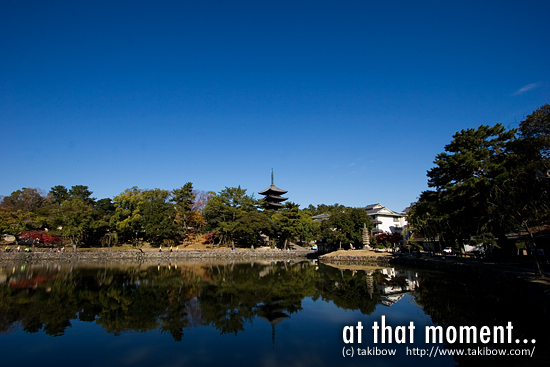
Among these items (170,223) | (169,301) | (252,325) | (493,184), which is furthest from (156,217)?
(493,184)

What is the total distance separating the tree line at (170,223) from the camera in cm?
4038

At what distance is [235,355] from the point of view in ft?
23.6

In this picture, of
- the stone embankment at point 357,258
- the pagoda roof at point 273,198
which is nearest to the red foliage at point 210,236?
the pagoda roof at point 273,198

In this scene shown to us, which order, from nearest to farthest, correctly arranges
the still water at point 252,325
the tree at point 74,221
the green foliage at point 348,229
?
the still water at point 252,325
the green foliage at point 348,229
the tree at point 74,221

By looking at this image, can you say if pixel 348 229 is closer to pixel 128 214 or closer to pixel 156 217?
pixel 156 217

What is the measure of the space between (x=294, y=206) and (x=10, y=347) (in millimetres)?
39593

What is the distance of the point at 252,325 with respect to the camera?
962 centimetres

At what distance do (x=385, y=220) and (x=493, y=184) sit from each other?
42.4 meters

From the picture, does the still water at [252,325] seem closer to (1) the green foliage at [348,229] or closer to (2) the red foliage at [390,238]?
(1) the green foliage at [348,229]

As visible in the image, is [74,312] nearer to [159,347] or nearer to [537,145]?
[159,347]

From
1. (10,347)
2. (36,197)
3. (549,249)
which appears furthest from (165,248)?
(549,249)

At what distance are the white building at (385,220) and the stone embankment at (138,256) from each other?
62.1 feet

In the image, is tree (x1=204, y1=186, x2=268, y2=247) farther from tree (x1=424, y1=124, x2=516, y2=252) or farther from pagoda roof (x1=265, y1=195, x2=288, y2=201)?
tree (x1=424, y1=124, x2=516, y2=252)

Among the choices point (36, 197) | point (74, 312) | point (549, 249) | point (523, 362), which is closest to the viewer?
point (523, 362)
